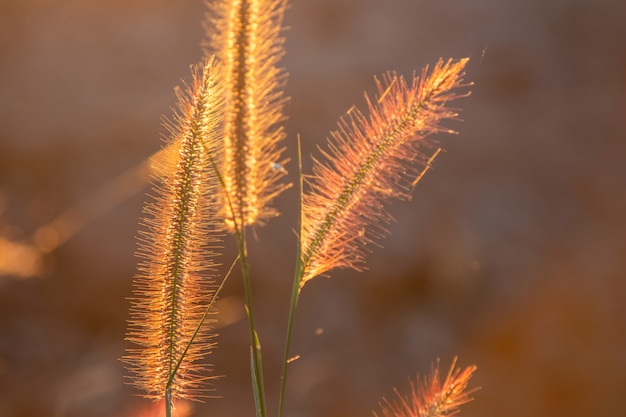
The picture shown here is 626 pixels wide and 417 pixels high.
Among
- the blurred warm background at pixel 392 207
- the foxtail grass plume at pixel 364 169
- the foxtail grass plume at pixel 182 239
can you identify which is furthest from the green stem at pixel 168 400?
the blurred warm background at pixel 392 207

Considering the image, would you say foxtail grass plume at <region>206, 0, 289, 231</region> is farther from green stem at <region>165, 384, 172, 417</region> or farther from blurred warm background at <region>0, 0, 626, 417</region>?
blurred warm background at <region>0, 0, 626, 417</region>

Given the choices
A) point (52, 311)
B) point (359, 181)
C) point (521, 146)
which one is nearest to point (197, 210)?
point (359, 181)

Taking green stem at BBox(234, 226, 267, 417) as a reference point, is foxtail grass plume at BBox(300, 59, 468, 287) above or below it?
above

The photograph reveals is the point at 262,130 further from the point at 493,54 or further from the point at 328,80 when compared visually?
the point at 493,54

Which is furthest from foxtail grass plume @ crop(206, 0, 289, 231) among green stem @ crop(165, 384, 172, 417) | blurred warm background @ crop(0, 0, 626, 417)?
blurred warm background @ crop(0, 0, 626, 417)

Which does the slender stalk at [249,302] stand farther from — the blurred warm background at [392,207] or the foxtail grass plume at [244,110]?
the blurred warm background at [392,207]

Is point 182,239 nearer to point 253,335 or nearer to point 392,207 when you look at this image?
point 253,335
